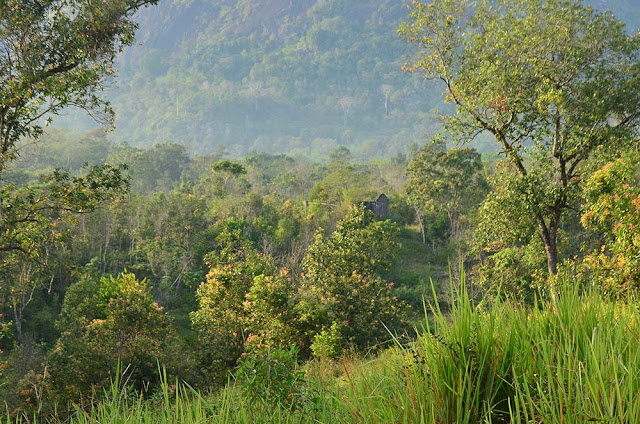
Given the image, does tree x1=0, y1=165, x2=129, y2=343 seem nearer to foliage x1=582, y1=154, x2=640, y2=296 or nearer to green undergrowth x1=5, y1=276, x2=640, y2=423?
green undergrowth x1=5, y1=276, x2=640, y2=423

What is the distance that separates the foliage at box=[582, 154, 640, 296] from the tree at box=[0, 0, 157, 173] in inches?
336

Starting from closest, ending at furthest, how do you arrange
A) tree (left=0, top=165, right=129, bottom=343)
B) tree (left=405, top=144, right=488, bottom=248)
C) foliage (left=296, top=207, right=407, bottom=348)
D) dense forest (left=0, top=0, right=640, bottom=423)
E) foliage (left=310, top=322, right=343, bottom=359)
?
1. dense forest (left=0, top=0, right=640, bottom=423)
2. tree (left=0, top=165, right=129, bottom=343)
3. foliage (left=310, top=322, right=343, bottom=359)
4. foliage (left=296, top=207, right=407, bottom=348)
5. tree (left=405, top=144, right=488, bottom=248)

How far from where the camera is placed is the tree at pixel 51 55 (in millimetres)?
7434

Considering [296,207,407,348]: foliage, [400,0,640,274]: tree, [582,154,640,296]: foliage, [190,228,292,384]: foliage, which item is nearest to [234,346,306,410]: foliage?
[582,154,640,296]: foliage

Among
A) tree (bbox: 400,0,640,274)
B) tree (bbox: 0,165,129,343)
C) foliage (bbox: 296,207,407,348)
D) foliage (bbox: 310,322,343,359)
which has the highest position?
tree (bbox: 400,0,640,274)

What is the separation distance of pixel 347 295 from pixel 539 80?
8.10 meters

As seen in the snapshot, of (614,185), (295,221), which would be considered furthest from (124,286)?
(295,221)

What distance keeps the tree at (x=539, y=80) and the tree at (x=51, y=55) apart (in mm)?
6299

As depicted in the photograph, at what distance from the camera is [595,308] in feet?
5.92

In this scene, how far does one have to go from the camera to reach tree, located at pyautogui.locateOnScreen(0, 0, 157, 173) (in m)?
7.43

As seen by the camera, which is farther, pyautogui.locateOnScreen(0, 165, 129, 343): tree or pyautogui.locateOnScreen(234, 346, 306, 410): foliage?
pyautogui.locateOnScreen(0, 165, 129, 343): tree

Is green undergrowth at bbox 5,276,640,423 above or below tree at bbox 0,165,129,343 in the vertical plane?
below

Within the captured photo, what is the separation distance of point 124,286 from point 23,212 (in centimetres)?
614

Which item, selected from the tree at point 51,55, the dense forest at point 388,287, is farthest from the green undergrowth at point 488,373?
the tree at point 51,55
